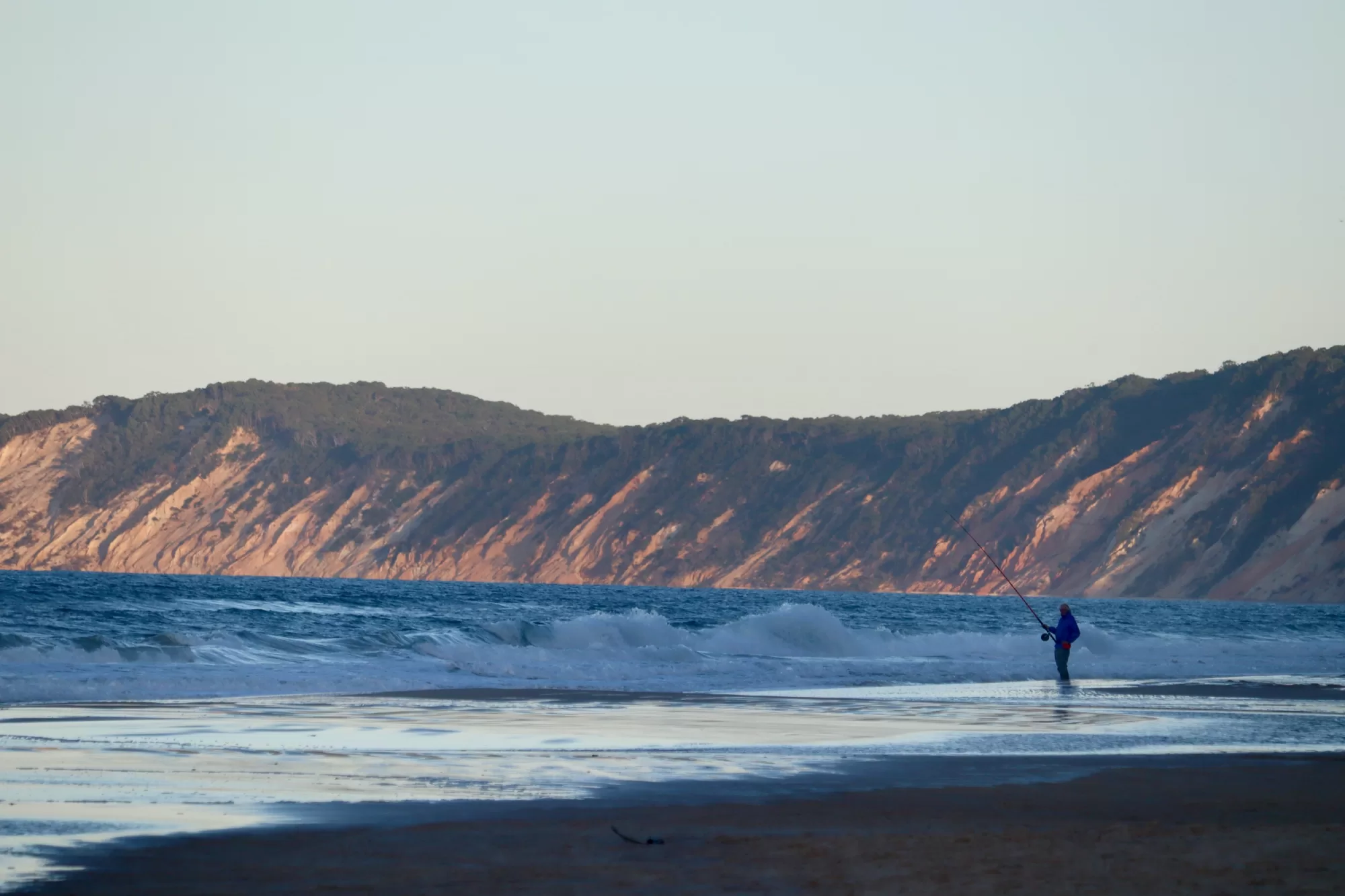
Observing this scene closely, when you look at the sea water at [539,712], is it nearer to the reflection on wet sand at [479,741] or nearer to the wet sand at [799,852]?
the reflection on wet sand at [479,741]

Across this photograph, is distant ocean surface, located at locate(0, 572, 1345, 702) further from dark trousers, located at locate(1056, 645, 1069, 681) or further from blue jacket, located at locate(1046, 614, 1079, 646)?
blue jacket, located at locate(1046, 614, 1079, 646)

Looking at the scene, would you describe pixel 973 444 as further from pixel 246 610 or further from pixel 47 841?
pixel 47 841

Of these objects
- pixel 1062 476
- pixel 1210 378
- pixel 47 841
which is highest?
pixel 1210 378

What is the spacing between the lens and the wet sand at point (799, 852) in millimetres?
6160

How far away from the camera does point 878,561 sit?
12406 cm

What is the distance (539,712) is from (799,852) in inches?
316

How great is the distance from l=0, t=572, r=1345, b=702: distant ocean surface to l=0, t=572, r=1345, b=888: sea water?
96mm

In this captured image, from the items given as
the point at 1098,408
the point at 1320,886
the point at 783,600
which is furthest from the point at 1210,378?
the point at 1320,886

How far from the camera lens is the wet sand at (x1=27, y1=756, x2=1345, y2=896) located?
616cm

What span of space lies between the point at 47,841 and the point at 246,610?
3850 cm

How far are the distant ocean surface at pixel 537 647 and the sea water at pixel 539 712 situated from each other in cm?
10

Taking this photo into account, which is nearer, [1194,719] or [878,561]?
[1194,719]

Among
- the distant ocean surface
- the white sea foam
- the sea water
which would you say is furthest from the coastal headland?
the sea water

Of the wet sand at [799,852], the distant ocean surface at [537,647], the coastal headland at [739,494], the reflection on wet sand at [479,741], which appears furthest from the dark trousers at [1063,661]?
the coastal headland at [739,494]
